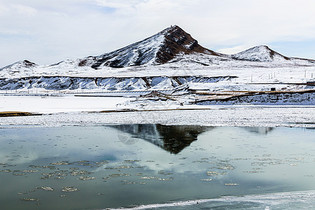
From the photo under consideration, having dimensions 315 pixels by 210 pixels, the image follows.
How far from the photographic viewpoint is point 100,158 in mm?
16328

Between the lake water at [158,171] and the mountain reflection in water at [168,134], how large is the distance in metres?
0.12

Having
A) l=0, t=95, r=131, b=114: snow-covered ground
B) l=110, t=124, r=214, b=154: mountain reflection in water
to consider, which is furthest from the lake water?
l=0, t=95, r=131, b=114: snow-covered ground

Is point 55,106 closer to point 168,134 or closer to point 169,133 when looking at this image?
point 169,133

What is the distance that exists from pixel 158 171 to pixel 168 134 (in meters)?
10.5

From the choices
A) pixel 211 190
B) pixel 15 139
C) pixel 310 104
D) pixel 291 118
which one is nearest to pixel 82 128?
pixel 15 139

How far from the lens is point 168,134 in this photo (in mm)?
24422

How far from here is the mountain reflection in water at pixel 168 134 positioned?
20.0 meters

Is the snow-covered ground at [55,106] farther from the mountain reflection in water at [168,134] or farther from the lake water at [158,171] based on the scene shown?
the lake water at [158,171]

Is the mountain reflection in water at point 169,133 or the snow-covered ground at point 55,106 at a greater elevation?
the snow-covered ground at point 55,106

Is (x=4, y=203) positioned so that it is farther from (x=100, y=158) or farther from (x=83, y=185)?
(x=100, y=158)

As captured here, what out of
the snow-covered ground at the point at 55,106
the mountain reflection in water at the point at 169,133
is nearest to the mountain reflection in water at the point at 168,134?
the mountain reflection in water at the point at 169,133

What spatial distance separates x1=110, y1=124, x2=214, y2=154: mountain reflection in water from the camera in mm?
19984

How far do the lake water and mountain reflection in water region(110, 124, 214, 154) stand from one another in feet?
0.40

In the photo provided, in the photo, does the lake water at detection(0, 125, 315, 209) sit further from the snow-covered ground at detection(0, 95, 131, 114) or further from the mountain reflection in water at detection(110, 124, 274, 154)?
the snow-covered ground at detection(0, 95, 131, 114)
